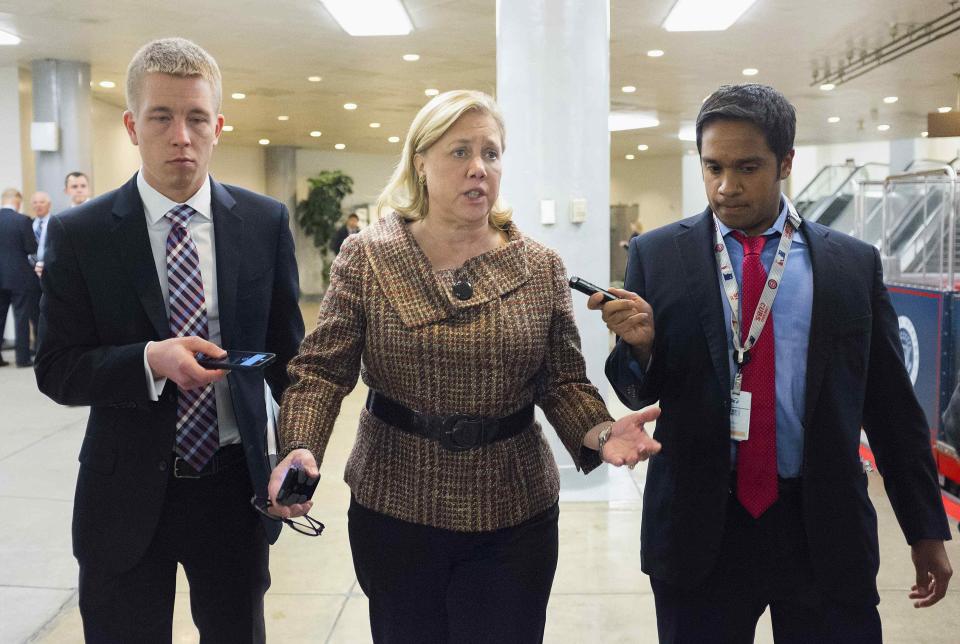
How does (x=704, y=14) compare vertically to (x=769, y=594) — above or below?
above

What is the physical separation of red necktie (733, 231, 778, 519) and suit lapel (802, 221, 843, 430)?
7 cm

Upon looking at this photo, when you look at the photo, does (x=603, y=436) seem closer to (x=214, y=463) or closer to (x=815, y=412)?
(x=815, y=412)

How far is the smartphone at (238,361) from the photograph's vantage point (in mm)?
1715

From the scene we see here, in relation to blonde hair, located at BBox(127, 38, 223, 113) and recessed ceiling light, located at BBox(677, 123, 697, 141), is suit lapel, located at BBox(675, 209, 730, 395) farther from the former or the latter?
recessed ceiling light, located at BBox(677, 123, 697, 141)

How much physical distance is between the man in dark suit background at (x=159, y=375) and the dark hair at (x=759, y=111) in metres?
1.02

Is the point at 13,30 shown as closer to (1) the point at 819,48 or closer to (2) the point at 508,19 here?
(2) the point at 508,19

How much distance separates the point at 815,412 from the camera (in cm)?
182

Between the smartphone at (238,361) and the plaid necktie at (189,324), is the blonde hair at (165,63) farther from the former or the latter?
the smartphone at (238,361)

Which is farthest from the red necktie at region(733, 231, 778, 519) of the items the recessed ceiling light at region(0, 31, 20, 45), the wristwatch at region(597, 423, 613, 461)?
the recessed ceiling light at region(0, 31, 20, 45)

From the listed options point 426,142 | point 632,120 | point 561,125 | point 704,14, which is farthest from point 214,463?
point 632,120

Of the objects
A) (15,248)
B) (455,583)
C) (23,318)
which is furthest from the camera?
(23,318)

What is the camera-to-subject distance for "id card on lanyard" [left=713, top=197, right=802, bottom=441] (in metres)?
1.81

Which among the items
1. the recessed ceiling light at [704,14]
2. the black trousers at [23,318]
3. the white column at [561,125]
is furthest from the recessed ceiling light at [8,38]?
the white column at [561,125]

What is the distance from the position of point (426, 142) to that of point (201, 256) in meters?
0.54
